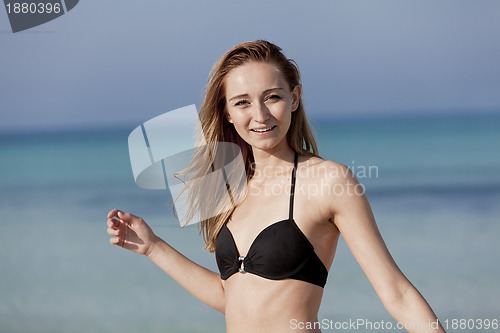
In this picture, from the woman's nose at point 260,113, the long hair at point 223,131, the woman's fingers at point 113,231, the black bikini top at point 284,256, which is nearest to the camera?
the black bikini top at point 284,256

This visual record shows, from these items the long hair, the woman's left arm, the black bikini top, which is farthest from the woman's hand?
the woman's left arm

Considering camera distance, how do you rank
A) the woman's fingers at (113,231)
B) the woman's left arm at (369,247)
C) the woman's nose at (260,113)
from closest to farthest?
1. the woman's left arm at (369,247)
2. the woman's nose at (260,113)
3. the woman's fingers at (113,231)

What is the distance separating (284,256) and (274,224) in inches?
4.9

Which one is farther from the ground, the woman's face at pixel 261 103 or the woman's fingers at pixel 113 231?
the woman's face at pixel 261 103

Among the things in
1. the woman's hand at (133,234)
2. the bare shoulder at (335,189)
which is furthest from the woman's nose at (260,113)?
the woman's hand at (133,234)

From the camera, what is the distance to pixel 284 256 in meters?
2.34

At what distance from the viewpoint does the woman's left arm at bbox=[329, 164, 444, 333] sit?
2.17m

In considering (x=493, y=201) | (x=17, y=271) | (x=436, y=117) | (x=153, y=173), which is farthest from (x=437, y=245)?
(x=436, y=117)

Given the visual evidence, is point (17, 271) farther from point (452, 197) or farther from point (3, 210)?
point (452, 197)

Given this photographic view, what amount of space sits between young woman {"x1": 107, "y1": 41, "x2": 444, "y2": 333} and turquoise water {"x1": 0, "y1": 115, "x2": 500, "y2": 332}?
401mm

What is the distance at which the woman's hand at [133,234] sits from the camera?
2.72 meters

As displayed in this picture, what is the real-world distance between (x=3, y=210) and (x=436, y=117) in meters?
17.3

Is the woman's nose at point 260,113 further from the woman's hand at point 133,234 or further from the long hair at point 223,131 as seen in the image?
the woman's hand at point 133,234

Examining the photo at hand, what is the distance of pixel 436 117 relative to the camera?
25234mm
